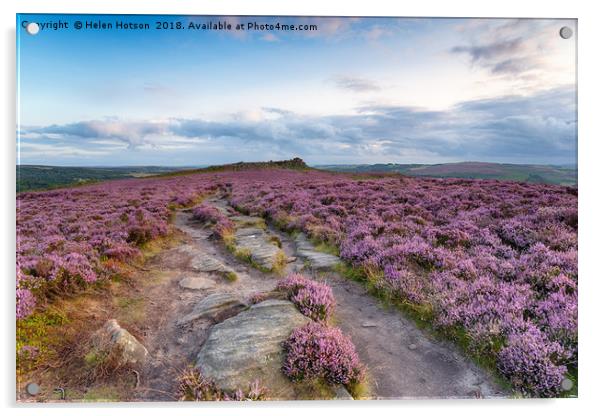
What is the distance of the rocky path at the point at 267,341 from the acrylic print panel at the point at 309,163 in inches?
1.0

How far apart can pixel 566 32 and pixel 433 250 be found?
4401mm

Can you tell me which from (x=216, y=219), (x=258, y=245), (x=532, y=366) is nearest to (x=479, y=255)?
(x=532, y=366)

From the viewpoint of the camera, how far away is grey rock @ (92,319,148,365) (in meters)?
4.13

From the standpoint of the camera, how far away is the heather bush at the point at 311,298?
4859 millimetres

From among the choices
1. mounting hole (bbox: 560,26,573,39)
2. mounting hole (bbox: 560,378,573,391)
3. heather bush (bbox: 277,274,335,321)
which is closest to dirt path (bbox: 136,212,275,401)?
heather bush (bbox: 277,274,335,321)

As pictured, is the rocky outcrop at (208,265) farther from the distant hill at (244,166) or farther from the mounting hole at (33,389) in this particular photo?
the mounting hole at (33,389)

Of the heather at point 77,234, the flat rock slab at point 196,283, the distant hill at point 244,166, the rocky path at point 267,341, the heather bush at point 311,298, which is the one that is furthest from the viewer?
the distant hill at point 244,166

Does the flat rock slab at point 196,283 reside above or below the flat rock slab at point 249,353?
above

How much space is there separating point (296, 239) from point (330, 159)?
2.80 metres

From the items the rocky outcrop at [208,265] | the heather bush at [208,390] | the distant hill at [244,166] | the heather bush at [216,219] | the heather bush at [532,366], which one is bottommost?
the heather bush at [208,390]

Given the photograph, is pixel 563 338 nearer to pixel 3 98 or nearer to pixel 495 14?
pixel 495 14

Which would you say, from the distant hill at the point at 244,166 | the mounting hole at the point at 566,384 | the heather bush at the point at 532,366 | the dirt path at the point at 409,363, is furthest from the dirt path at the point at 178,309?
the mounting hole at the point at 566,384

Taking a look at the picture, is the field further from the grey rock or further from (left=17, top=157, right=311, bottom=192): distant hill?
the grey rock

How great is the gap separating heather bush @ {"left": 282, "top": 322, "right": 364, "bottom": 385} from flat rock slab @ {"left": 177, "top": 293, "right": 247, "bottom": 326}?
1.24m
